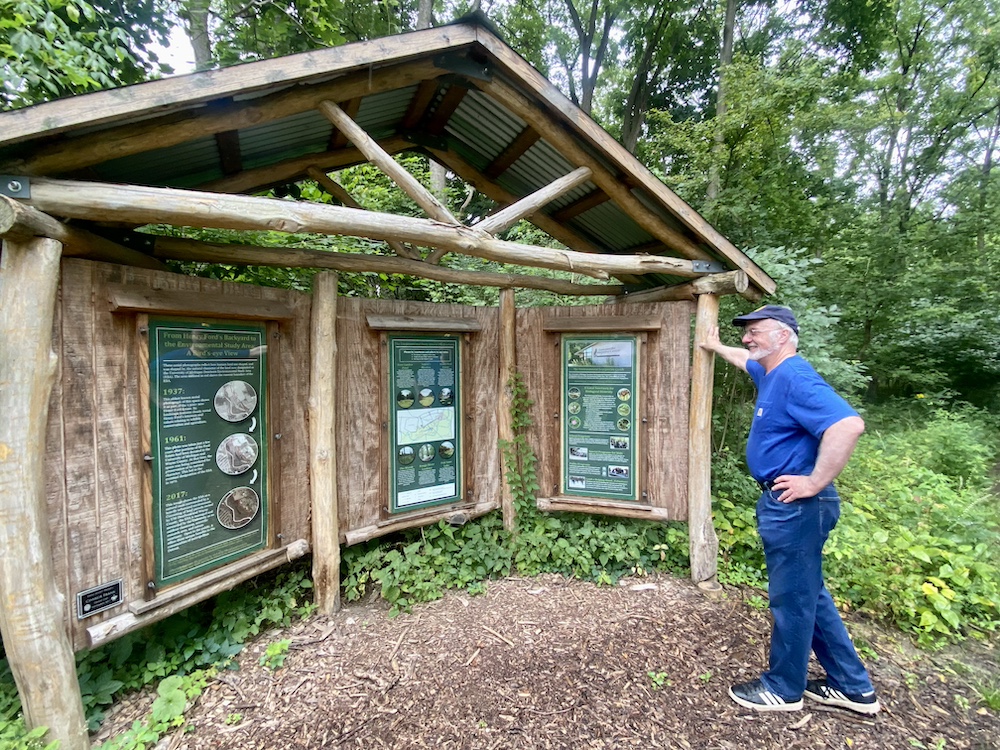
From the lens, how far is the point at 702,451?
4102 millimetres

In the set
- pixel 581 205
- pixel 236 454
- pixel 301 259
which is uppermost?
pixel 581 205

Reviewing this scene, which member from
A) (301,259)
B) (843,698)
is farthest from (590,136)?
(843,698)

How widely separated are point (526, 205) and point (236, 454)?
267 centimetres

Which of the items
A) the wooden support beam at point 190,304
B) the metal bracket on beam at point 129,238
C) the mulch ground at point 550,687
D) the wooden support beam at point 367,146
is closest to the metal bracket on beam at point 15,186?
the wooden support beam at point 190,304

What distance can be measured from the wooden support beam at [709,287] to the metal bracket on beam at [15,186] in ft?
14.2

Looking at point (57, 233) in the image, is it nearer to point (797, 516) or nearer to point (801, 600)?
point (797, 516)

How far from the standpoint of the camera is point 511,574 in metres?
4.22

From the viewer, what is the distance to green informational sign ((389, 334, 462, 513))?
158 inches

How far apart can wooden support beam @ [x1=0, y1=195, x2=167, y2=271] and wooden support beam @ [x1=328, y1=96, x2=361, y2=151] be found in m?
1.53

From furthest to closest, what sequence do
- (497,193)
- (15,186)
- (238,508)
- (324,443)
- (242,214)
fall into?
(497,193) < (324,443) < (238,508) < (242,214) < (15,186)

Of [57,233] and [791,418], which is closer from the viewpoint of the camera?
[57,233]

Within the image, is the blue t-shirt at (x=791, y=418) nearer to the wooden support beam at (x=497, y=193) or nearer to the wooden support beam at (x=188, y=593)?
the wooden support beam at (x=497, y=193)

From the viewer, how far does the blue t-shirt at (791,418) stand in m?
2.47

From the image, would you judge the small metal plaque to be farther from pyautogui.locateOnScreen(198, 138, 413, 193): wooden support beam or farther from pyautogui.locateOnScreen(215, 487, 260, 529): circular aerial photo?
pyautogui.locateOnScreen(198, 138, 413, 193): wooden support beam
